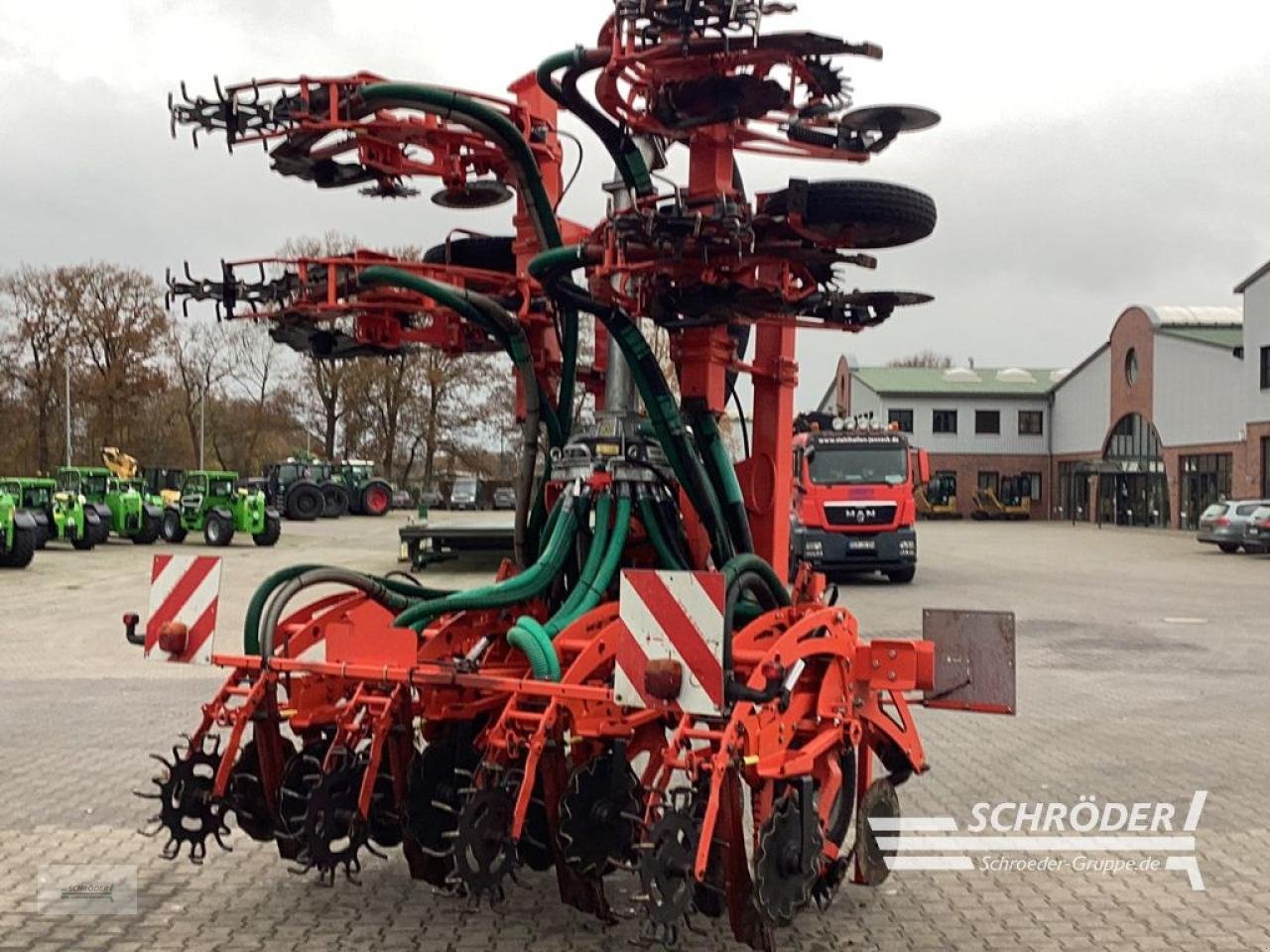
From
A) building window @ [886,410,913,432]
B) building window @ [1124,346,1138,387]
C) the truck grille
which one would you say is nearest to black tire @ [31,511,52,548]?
the truck grille

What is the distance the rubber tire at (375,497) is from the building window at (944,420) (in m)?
25.3

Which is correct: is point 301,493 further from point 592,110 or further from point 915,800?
point 592,110

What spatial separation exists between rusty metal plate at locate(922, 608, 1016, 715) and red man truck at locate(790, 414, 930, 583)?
16.1 m

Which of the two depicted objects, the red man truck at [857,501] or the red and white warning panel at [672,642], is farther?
the red man truck at [857,501]

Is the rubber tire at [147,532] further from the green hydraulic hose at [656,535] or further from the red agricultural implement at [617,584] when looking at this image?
the green hydraulic hose at [656,535]

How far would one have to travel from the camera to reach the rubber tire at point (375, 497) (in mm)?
48625

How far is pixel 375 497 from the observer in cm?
4875

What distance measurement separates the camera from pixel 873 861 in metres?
5.38

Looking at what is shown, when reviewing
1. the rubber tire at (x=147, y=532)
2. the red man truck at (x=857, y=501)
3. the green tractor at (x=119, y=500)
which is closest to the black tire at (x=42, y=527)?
the green tractor at (x=119, y=500)

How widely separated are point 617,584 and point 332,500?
42.6m

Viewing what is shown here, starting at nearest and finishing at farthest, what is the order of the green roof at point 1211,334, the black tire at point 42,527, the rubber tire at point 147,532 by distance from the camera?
the black tire at point 42,527 → the rubber tire at point 147,532 → the green roof at point 1211,334

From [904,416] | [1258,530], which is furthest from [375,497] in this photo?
[1258,530]

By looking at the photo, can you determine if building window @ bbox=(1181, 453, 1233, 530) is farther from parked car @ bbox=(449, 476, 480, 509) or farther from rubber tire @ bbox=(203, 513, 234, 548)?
parked car @ bbox=(449, 476, 480, 509)

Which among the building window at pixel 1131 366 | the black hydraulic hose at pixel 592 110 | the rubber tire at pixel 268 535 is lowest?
the rubber tire at pixel 268 535
